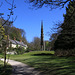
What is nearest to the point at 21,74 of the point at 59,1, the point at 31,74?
the point at 31,74

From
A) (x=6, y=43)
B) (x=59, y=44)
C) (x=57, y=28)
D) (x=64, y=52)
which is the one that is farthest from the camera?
(x=59, y=44)

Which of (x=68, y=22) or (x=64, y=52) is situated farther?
(x=64, y=52)

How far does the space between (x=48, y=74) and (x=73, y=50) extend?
1265 cm

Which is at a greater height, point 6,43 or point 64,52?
point 6,43

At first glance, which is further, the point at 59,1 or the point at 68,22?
the point at 68,22

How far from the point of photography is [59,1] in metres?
8.60

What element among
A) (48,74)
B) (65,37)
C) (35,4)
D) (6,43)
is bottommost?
(48,74)

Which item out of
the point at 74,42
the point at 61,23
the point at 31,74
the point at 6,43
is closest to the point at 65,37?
the point at 74,42

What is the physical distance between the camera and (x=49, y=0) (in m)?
8.56

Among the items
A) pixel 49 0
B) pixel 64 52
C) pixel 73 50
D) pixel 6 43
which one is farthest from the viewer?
pixel 64 52

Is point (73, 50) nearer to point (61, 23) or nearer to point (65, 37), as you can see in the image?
point (65, 37)

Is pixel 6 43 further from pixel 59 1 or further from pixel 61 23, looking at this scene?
pixel 61 23

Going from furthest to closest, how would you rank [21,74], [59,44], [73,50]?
[59,44] → [73,50] → [21,74]

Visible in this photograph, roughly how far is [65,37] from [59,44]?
94.5 inches
